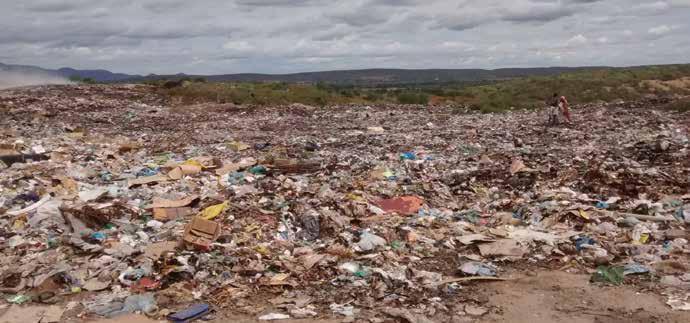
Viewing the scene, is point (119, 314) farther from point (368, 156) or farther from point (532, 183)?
point (368, 156)

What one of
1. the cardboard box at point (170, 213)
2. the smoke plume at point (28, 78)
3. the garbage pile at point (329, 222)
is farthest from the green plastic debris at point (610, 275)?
the smoke plume at point (28, 78)

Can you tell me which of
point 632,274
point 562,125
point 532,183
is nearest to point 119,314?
point 632,274

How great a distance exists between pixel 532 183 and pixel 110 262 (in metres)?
5.59

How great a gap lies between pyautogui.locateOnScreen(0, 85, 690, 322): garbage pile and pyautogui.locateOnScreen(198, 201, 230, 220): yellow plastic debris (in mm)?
22

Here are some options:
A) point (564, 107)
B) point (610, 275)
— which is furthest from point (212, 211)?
point (564, 107)

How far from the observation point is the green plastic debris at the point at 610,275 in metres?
4.74

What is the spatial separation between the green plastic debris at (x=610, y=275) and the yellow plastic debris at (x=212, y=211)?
391 centimetres

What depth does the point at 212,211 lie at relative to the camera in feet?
20.4

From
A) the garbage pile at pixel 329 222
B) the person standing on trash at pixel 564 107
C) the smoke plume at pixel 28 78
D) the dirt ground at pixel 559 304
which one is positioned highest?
the smoke plume at pixel 28 78

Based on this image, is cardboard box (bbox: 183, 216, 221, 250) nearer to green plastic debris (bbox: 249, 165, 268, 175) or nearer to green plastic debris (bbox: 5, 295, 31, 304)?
green plastic debris (bbox: 5, 295, 31, 304)

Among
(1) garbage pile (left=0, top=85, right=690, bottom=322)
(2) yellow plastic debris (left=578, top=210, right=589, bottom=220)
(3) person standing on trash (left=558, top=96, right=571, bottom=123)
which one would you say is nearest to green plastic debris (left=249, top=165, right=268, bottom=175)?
(1) garbage pile (left=0, top=85, right=690, bottom=322)

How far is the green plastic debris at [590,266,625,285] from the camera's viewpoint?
4745 mm

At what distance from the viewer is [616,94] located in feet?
86.5

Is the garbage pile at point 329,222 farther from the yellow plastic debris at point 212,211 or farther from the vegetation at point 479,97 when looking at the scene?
the vegetation at point 479,97
